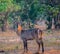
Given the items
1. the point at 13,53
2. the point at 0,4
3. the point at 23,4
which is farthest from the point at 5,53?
the point at 23,4

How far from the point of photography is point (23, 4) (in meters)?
34.7

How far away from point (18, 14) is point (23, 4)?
120 inches

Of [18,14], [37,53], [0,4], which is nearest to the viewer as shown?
[37,53]

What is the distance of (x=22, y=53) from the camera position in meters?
13.0

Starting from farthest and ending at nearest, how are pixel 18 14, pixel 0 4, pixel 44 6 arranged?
pixel 18 14 → pixel 0 4 → pixel 44 6

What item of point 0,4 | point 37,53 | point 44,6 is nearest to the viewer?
point 37,53

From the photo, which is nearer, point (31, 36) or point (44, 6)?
point (31, 36)

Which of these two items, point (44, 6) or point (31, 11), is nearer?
point (44, 6)

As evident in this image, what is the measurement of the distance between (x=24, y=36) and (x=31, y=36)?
0.35 metres

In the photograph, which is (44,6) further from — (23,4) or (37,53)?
(37,53)

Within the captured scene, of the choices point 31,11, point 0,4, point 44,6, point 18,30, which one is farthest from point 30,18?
point 18,30

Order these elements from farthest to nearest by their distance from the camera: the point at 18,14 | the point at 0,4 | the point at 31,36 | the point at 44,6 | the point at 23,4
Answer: the point at 18,14 < the point at 23,4 < the point at 0,4 < the point at 44,6 < the point at 31,36

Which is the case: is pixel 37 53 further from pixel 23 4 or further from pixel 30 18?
pixel 30 18

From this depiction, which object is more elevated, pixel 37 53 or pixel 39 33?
pixel 39 33
